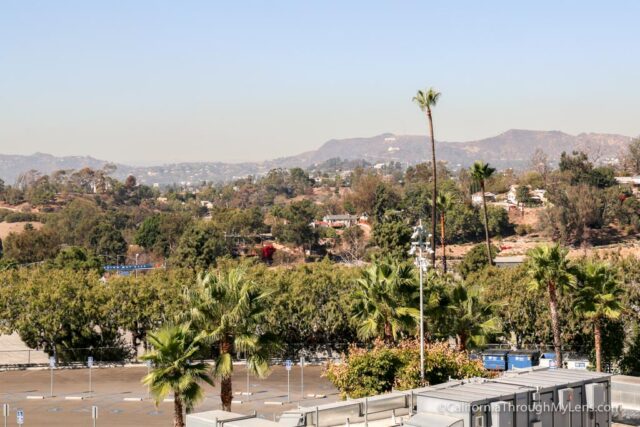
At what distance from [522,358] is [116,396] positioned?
2053 cm

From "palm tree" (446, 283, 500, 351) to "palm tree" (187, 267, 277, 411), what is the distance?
43.0 ft

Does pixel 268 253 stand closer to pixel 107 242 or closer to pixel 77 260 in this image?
pixel 107 242

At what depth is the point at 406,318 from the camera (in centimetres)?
3644

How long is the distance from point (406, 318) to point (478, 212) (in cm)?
11311

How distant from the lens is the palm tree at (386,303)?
36.3 metres

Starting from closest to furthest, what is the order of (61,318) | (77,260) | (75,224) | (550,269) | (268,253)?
(550,269), (61,318), (77,260), (268,253), (75,224)

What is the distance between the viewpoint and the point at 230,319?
27.4 m

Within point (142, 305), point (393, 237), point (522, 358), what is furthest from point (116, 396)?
point (393, 237)

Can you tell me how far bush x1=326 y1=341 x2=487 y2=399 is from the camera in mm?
30188

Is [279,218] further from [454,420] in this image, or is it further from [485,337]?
[454,420]

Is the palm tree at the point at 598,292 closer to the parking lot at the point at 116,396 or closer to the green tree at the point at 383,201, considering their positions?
the parking lot at the point at 116,396

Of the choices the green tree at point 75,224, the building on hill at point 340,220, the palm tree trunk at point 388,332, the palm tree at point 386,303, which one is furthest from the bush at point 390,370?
the building on hill at point 340,220

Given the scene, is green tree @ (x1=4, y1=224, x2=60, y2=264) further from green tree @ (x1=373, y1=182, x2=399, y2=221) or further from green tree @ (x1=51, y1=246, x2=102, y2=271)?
green tree @ (x1=373, y1=182, x2=399, y2=221)

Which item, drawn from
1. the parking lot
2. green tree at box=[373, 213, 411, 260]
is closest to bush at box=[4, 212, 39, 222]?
green tree at box=[373, 213, 411, 260]
